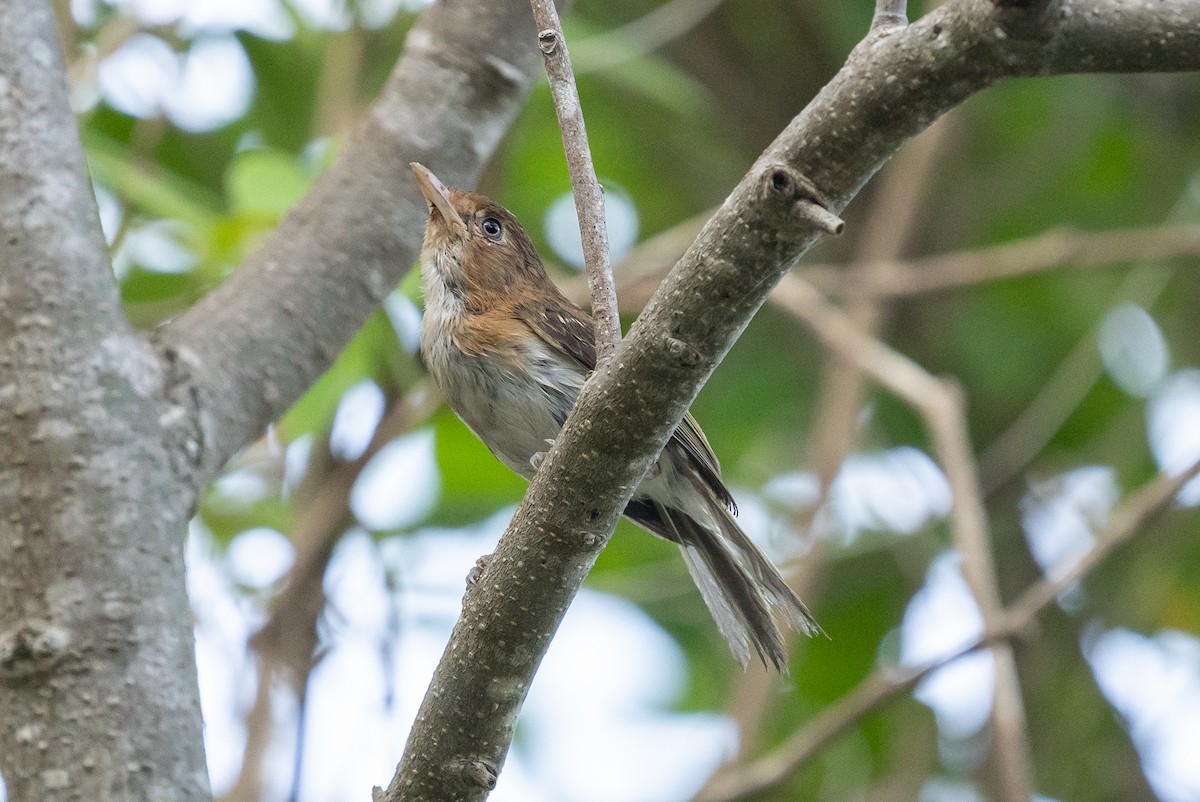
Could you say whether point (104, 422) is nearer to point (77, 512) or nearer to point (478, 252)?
point (77, 512)

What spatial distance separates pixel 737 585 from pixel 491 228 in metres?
1.40

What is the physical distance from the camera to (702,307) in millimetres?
1725

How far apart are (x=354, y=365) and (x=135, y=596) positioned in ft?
4.21

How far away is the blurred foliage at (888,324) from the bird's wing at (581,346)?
0.78 m

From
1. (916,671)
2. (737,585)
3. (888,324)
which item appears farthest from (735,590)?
(888,324)

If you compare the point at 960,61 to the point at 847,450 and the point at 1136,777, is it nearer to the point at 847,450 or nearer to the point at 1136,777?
the point at 847,450

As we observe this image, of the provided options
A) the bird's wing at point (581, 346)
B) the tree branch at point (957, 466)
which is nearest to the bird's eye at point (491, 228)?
the bird's wing at point (581, 346)

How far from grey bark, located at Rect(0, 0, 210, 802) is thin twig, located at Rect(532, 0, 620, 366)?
0.97 metres

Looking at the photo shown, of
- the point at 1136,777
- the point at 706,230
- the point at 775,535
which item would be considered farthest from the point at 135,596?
the point at 1136,777

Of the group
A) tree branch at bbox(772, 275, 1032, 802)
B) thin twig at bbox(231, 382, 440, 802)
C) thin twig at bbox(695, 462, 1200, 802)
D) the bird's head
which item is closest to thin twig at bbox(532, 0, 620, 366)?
the bird's head

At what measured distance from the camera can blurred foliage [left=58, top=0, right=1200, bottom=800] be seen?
451cm

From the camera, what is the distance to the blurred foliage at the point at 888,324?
177 inches

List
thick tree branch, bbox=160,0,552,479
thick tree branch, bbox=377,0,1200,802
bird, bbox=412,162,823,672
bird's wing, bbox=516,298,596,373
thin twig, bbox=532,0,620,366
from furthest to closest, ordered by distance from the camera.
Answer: bird's wing, bbox=516,298,596,373 → bird, bbox=412,162,823,672 → thick tree branch, bbox=160,0,552,479 → thin twig, bbox=532,0,620,366 → thick tree branch, bbox=377,0,1200,802

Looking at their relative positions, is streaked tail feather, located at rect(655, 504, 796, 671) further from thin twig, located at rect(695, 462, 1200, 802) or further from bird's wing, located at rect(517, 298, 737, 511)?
thin twig, located at rect(695, 462, 1200, 802)
